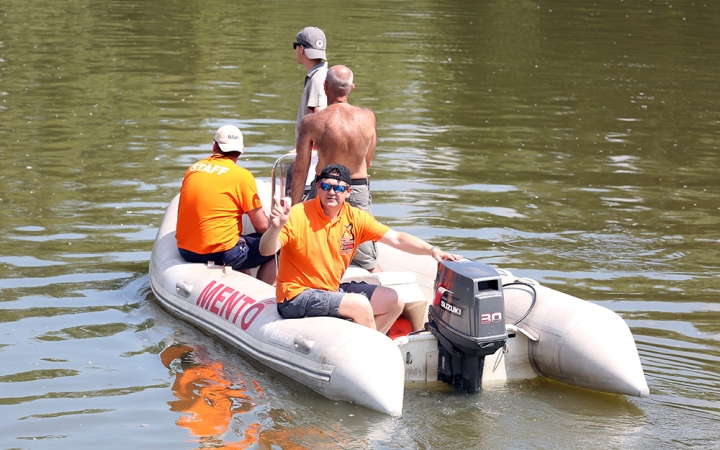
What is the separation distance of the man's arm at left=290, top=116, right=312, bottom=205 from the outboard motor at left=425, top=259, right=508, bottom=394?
4.79ft

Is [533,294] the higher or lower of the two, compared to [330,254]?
lower

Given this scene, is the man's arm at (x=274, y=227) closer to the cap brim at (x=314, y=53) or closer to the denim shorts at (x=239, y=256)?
the denim shorts at (x=239, y=256)

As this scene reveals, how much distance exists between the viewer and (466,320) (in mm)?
5934

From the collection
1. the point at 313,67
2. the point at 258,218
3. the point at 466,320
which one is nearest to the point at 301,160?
the point at 258,218

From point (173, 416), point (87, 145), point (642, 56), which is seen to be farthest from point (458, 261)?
point (642, 56)

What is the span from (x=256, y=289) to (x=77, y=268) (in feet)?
7.38

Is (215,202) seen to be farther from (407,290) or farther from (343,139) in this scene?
(407,290)

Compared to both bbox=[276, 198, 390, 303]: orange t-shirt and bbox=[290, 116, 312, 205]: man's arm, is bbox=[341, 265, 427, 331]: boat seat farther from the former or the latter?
bbox=[290, 116, 312, 205]: man's arm

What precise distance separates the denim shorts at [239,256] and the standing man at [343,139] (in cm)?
62

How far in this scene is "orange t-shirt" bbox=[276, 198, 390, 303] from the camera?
6.12 metres

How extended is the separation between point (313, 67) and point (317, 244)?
2242 mm

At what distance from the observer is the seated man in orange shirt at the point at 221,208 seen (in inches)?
288

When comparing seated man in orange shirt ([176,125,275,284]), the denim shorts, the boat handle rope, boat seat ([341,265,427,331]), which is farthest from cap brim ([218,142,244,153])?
the boat handle rope

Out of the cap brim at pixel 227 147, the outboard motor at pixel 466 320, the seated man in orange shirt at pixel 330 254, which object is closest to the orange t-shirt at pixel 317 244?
the seated man in orange shirt at pixel 330 254
